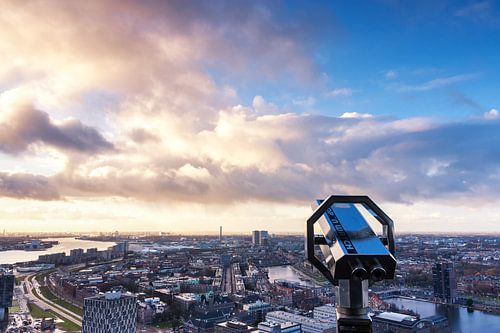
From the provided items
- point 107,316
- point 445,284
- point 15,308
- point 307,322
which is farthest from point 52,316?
point 445,284

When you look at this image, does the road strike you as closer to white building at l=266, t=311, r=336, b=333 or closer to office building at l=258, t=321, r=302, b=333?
office building at l=258, t=321, r=302, b=333

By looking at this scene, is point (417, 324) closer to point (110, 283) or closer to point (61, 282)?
point (110, 283)

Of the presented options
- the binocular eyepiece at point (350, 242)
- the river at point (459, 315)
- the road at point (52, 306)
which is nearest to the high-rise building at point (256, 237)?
the road at point (52, 306)

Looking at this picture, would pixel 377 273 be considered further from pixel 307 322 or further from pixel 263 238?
pixel 263 238

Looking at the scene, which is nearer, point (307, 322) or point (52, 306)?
point (307, 322)

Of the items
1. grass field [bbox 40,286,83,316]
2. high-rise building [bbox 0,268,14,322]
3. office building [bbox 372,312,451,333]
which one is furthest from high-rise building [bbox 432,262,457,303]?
high-rise building [bbox 0,268,14,322]
